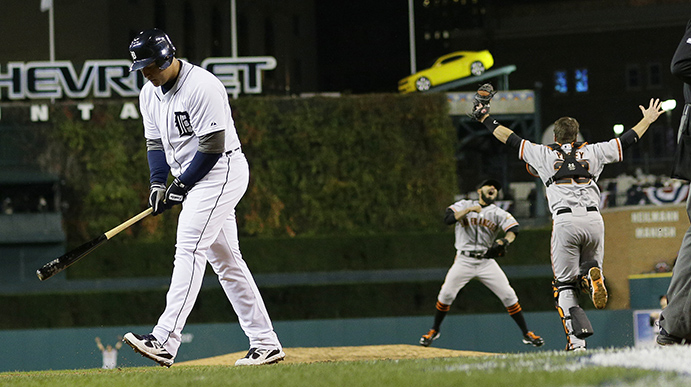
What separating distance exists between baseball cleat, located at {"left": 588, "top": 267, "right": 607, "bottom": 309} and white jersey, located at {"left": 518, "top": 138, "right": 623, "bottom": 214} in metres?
0.59

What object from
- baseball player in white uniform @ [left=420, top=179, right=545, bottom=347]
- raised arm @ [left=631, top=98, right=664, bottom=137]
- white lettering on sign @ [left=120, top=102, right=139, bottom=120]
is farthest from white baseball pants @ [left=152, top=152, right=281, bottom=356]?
white lettering on sign @ [left=120, top=102, right=139, bottom=120]

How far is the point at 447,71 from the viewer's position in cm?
2506

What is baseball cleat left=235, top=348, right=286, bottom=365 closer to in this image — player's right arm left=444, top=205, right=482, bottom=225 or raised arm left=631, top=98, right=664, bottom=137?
raised arm left=631, top=98, right=664, bottom=137

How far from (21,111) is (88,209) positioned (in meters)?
3.43

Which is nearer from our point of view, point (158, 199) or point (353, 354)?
point (158, 199)

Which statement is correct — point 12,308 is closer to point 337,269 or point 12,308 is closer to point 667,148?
point 337,269

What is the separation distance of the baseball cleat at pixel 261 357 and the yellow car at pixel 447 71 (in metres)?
20.3

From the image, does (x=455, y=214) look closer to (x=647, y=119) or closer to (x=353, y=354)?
(x=353, y=354)

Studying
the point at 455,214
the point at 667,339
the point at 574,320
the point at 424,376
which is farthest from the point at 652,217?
the point at 424,376

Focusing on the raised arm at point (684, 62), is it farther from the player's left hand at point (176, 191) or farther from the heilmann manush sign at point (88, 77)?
the heilmann manush sign at point (88, 77)

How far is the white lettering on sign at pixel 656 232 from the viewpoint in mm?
15906

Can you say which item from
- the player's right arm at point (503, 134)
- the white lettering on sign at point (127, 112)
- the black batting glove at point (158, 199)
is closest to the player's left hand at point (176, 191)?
the black batting glove at point (158, 199)

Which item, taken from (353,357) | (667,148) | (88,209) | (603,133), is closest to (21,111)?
(88,209)

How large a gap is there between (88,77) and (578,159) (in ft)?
64.5
